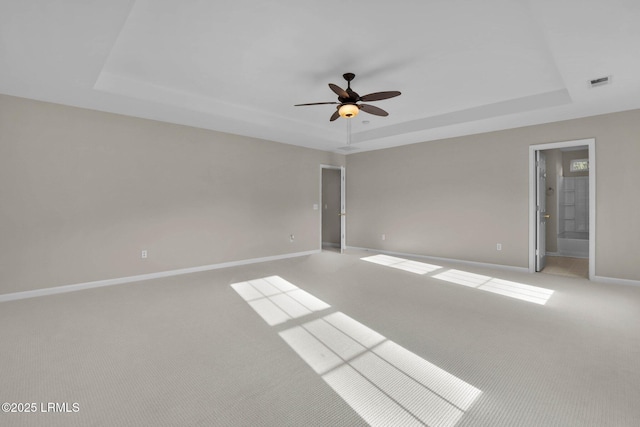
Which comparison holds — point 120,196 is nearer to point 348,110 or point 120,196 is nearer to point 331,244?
point 348,110

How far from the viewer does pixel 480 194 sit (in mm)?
5266

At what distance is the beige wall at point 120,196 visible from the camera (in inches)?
138

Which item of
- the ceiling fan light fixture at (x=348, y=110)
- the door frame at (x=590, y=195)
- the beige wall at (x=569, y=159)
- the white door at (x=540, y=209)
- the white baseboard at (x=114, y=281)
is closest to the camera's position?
the ceiling fan light fixture at (x=348, y=110)

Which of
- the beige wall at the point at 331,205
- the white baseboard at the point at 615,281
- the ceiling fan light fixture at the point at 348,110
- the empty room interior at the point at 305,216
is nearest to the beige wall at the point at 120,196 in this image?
the empty room interior at the point at 305,216

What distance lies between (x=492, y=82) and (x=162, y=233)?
16.8 ft

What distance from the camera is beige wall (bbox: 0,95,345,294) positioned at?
3.51 m

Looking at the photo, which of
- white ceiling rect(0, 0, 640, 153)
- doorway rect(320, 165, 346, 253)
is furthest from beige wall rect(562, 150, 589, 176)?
doorway rect(320, 165, 346, 253)

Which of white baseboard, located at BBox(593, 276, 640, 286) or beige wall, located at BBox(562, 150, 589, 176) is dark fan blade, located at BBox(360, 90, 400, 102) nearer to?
white baseboard, located at BBox(593, 276, 640, 286)

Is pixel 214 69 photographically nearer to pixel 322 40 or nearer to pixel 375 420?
pixel 322 40

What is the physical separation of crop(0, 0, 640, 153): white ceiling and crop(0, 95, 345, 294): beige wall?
39 centimetres

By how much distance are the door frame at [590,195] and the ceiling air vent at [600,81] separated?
1.43 m

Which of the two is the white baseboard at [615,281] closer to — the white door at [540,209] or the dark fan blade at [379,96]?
the white door at [540,209]

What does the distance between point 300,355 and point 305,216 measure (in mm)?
4503

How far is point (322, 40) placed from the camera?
2658mm
